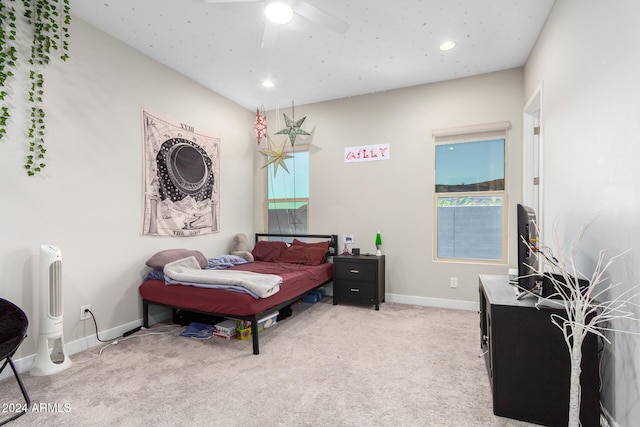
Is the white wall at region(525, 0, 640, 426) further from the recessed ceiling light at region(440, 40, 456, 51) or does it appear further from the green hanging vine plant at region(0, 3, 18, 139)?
the green hanging vine plant at region(0, 3, 18, 139)

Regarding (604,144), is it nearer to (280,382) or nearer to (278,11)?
(278,11)

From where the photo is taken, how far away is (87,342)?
8.39 ft

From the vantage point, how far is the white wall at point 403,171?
3498 millimetres

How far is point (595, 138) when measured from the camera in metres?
1.67

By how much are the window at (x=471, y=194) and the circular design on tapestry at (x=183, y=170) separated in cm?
289

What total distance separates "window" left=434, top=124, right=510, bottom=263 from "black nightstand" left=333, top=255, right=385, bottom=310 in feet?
2.66

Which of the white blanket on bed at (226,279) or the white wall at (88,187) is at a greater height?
the white wall at (88,187)

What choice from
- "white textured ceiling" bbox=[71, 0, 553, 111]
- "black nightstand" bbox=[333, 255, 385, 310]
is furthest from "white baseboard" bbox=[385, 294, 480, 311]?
"white textured ceiling" bbox=[71, 0, 553, 111]

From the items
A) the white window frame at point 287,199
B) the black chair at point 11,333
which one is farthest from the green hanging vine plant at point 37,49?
the white window frame at point 287,199

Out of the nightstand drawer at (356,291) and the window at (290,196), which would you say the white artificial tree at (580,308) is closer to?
the nightstand drawer at (356,291)

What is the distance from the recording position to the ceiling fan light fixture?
2084mm

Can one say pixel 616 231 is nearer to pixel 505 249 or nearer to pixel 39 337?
pixel 505 249

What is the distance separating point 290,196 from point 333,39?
7.59 ft

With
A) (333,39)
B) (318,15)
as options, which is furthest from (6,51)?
(333,39)
